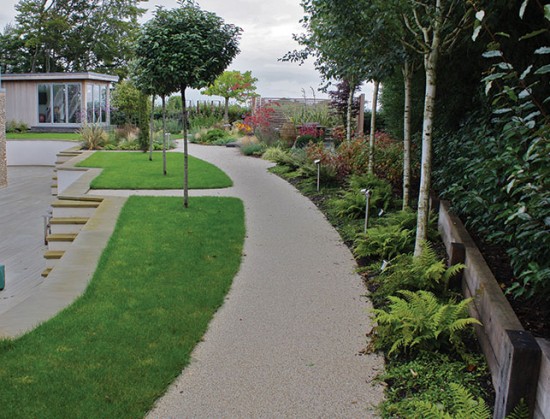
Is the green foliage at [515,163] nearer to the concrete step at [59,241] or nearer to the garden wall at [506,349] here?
the garden wall at [506,349]

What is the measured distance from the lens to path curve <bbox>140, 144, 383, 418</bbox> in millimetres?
3568

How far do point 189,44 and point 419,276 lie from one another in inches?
223

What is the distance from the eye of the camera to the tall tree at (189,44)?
8.89 m

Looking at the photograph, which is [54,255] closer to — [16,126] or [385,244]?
[385,244]

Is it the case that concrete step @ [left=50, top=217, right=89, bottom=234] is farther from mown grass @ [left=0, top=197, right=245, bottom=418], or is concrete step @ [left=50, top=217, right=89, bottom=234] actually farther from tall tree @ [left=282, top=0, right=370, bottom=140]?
tall tree @ [left=282, top=0, right=370, bottom=140]

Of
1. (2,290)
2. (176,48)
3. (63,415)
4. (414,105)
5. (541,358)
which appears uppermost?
(176,48)

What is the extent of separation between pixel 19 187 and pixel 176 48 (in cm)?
1101

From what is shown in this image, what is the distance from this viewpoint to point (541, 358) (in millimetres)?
2977

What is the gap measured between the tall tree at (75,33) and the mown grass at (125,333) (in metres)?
32.8

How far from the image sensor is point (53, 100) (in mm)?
28406

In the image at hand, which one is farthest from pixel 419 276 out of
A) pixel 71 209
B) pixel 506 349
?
pixel 71 209

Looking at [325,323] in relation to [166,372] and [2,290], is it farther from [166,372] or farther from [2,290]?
[2,290]

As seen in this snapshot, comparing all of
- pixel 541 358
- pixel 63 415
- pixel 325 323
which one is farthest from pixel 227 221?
pixel 541 358

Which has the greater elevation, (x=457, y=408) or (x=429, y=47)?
(x=429, y=47)
